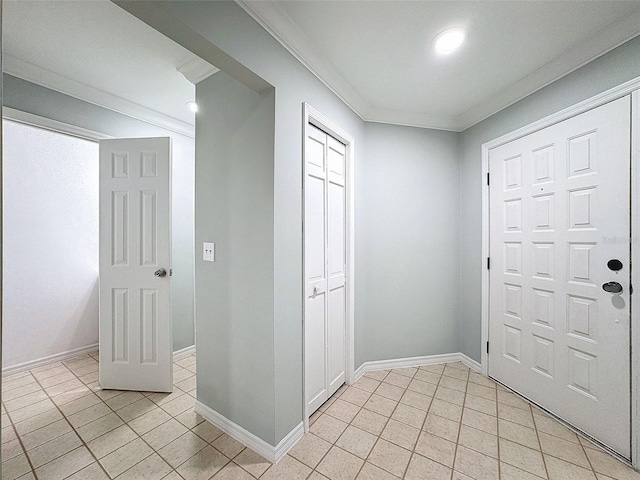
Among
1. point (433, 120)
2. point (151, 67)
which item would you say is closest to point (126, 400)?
point (151, 67)

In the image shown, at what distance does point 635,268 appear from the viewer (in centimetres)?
177

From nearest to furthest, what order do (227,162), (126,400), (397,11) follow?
(397,11), (227,162), (126,400)

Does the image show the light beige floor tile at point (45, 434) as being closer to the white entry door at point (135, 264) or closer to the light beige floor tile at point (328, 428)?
the white entry door at point (135, 264)

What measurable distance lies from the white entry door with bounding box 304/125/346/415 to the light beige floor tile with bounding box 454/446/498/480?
3.09 feet

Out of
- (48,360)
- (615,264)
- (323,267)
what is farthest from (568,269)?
(48,360)

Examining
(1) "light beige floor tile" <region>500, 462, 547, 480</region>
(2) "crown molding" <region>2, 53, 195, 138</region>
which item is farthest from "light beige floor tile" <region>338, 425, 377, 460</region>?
(2) "crown molding" <region>2, 53, 195, 138</region>

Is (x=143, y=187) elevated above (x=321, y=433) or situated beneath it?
elevated above

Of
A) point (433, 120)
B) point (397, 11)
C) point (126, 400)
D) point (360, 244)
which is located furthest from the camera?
point (433, 120)

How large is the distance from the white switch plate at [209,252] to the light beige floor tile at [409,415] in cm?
167

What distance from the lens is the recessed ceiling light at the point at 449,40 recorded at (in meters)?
1.82

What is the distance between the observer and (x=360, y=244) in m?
2.71

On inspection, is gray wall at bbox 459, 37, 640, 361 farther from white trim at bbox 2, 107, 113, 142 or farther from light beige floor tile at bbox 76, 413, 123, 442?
white trim at bbox 2, 107, 113, 142

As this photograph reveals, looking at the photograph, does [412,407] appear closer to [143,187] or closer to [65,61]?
[143,187]

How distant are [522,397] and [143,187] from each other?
3.40 metres
